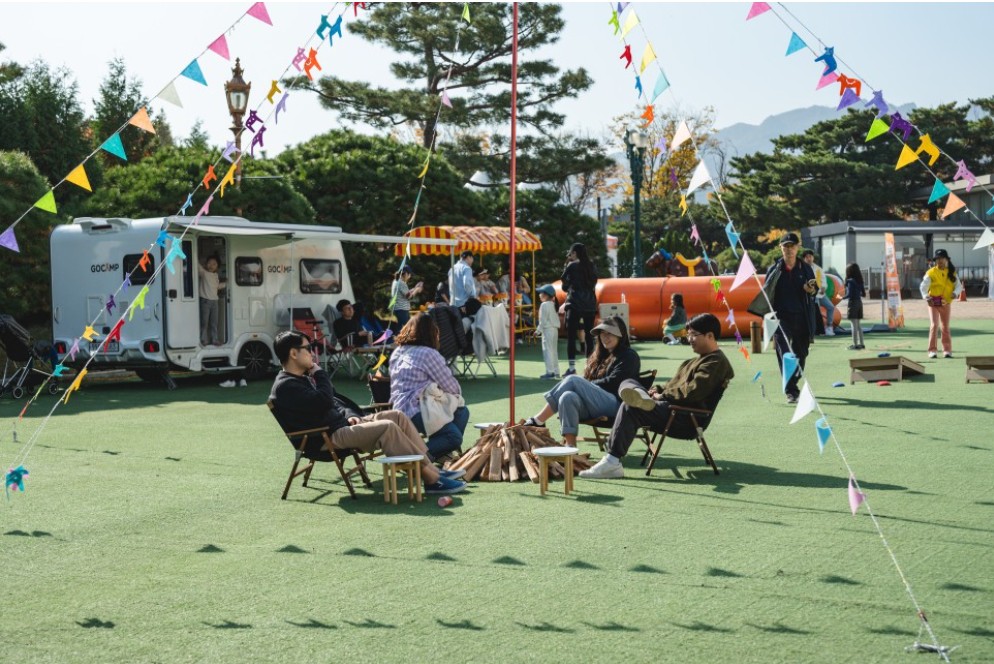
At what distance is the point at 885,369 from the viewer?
1316cm

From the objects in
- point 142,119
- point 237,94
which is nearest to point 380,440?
point 142,119

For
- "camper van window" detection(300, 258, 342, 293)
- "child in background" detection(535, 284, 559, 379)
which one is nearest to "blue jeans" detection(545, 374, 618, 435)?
"child in background" detection(535, 284, 559, 379)

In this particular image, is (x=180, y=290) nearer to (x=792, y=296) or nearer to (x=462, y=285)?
(x=462, y=285)

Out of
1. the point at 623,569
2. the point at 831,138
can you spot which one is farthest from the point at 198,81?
the point at 831,138

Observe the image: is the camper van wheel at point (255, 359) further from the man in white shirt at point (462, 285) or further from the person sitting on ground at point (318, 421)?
the person sitting on ground at point (318, 421)

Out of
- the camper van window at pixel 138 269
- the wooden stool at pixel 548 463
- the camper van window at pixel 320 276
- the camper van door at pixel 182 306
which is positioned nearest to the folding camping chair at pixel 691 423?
the wooden stool at pixel 548 463

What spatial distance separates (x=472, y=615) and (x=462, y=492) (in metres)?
2.68

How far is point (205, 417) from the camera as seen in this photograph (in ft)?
38.1

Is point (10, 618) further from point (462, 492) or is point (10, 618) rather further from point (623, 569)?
point (462, 492)

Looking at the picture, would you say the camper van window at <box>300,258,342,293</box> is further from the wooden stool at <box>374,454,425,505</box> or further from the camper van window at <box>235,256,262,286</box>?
the wooden stool at <box>374,454,425,505</box>

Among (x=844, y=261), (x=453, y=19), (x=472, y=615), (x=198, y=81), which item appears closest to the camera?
(x=472, y=615)

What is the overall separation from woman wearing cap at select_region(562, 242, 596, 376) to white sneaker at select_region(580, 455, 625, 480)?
6068mm

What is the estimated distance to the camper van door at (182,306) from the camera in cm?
1429

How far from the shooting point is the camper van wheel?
50.8 feet
